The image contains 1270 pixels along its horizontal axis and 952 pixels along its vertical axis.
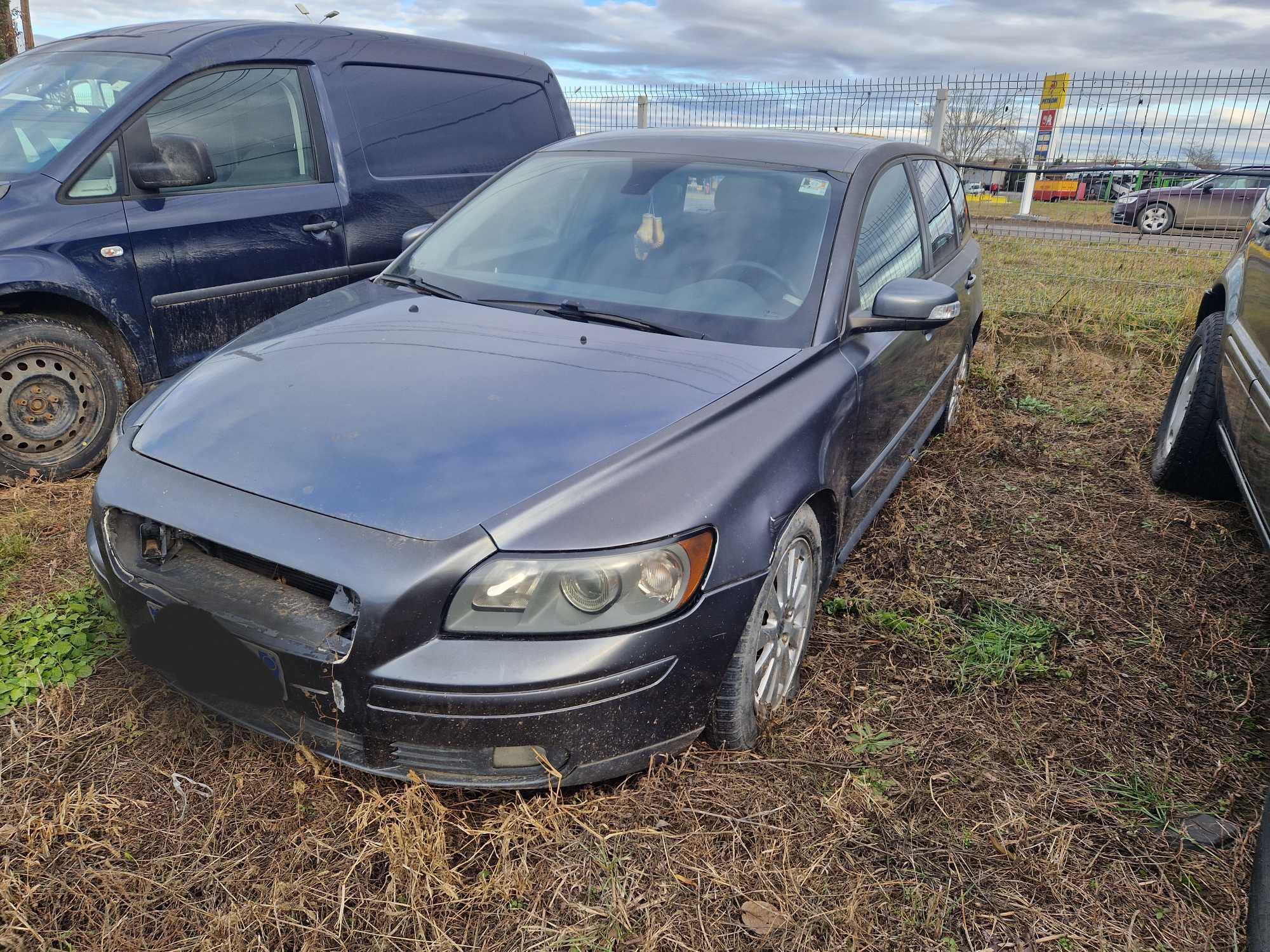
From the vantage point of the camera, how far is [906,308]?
271cm

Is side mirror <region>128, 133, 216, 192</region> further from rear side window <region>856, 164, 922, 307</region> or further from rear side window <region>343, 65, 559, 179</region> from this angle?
rear side window <region>856, 164, 922, 307</region>

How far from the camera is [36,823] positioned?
1.93 m

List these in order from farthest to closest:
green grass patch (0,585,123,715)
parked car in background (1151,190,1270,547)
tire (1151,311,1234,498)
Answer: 1. tire (1151,311,1234,498)
2. parked car in background (1151,190,1270,547)
3. green grass patch (0,585,123,715)

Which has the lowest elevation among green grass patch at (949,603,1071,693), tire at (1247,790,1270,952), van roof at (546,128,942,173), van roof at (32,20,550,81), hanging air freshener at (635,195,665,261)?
green grass patch at (949,603,1071,693)

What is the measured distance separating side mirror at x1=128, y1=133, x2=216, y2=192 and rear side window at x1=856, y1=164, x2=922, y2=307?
280 centimetres

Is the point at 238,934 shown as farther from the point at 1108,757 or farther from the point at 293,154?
the point at 293,154

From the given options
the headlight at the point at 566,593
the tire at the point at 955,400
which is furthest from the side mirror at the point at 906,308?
the tire at the point at 955,400

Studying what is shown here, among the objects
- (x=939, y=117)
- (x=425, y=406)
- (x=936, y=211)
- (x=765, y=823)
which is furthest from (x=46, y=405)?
(x=939, y=117)

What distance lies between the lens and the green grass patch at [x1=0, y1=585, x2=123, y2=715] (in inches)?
94.7

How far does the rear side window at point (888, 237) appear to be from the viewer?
2.93 meters

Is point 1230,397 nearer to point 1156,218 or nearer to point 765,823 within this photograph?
point 765,823

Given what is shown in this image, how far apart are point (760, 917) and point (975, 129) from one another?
16.6m

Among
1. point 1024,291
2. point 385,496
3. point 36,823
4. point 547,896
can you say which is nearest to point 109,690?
point 36,823

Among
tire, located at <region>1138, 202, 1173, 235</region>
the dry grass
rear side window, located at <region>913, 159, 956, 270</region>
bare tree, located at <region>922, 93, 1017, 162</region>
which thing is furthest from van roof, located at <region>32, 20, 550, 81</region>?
tire, located at <region>1138, 202, 1173, 235</region>
